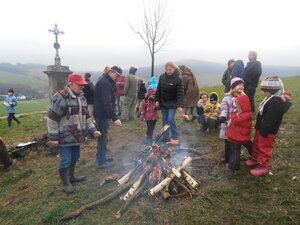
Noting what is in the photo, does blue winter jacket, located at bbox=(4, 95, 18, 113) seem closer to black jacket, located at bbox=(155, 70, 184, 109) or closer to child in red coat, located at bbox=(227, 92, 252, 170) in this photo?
black jacket, located at bbox=(155, 70, 184, 109)

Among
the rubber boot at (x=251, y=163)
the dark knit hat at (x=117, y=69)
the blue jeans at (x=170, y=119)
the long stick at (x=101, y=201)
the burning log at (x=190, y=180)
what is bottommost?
the long stick at (x=101, y=201)

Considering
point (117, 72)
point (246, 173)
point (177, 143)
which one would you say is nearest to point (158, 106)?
point (177, 143)

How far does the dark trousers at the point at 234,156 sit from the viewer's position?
5.30 metres

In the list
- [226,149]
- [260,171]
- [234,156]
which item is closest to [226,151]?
[226,149]

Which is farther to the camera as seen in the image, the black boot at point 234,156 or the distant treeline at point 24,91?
the distant treeline at point 24,91

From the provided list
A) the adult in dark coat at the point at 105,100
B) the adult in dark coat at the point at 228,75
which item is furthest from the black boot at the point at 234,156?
the adult in dark coat at the point at 228,75

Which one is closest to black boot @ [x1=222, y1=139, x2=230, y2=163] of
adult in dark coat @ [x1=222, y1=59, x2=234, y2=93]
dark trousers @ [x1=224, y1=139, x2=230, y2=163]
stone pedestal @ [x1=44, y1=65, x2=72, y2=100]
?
dark trousers @ [x1=224, y1=139, x2=230, y2=163]

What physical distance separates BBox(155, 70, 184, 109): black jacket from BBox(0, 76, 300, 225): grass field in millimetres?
1618

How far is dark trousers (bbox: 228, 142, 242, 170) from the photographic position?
530 centimetres

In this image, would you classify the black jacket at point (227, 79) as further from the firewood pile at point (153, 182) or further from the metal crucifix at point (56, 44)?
the metal crucifix at point (56, 44)

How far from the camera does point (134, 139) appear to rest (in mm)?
8398

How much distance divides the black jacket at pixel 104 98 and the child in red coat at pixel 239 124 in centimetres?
250

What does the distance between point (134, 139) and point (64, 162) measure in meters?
3.43

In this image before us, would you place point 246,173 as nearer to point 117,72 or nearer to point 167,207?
point 167,207
